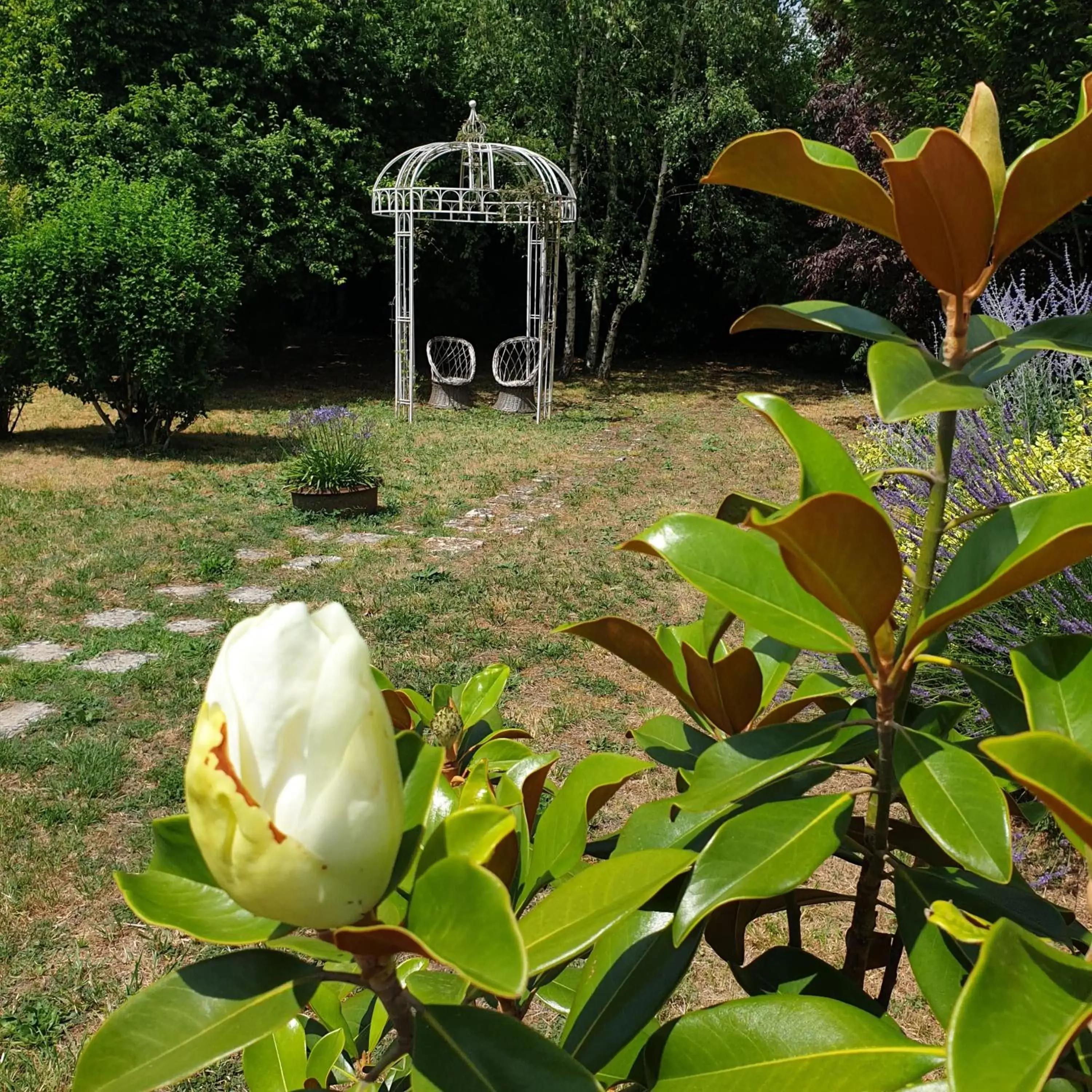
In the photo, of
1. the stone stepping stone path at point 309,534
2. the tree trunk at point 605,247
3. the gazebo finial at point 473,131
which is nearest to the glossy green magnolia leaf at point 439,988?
the stone stepping stone path at point 309,534

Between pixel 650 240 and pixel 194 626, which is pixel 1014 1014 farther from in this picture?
pixel 650 240

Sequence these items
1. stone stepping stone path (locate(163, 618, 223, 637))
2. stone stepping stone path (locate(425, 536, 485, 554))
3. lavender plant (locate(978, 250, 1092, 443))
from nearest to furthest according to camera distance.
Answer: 1. lavender plant (locate(978, 250, 1092, 443))
2. stone stepping stone path (locate(163, 618, 223, 637))
3. stone stepping stone path (locate(425, 536, 485, 554))

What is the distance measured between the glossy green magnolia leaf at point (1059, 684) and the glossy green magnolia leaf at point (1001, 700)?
0.23 feet

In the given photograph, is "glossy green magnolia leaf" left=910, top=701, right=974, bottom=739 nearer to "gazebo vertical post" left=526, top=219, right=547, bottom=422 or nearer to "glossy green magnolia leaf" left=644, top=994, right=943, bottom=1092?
"glossy green magnolia leaf" left=644, top=994, right=943, bottom=1092

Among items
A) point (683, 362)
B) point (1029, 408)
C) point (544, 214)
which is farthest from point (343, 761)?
point (683, 362)

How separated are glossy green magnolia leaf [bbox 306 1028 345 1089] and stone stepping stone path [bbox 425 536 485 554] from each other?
5.48 m

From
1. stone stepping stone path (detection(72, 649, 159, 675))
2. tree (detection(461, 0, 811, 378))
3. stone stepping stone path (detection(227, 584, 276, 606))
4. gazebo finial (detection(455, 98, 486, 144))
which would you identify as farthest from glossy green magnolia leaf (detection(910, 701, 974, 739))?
tree (detection(461, 0, 811, 378))

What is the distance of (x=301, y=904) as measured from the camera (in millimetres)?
536

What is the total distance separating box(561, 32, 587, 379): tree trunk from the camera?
42.3ft

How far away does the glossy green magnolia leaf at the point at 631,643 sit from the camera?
0.87 metres

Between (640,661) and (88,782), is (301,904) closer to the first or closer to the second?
(640,661)

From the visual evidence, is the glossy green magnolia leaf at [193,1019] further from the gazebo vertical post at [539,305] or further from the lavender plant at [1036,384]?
the gazebo vertical post at [539,305]

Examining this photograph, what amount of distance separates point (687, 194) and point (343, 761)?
15.7 m

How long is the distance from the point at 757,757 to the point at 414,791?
0.27 m
